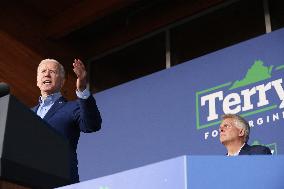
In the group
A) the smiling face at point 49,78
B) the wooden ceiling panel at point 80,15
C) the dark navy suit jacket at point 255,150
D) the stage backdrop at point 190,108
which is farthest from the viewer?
the wooden ceiling panel at point 80,15

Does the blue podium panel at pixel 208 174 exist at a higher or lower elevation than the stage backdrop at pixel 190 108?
lower

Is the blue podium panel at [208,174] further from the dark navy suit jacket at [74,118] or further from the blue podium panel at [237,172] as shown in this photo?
the dark navy suit jacket at [74,118]

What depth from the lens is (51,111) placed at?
5.71 feet

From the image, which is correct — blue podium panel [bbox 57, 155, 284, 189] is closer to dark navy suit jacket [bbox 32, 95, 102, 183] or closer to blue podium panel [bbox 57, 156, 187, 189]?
blue podium panel [bbox 57, 156, 187, 189]

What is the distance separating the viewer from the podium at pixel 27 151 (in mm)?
1106

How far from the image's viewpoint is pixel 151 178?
1003mm

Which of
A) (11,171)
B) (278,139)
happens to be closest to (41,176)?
(11,171)

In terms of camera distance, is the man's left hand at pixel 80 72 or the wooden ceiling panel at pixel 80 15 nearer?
the man's left hand at pixel 80 72

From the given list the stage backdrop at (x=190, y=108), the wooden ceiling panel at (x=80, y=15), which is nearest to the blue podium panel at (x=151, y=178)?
the stage backdrop at (x=190, y=108)

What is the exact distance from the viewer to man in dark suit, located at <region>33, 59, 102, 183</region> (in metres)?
1.65

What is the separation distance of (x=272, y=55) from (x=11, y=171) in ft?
9.50

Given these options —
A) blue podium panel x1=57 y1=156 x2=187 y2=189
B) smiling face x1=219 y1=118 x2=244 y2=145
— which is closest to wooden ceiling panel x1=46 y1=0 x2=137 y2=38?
smiling face x1=219 y1=118 x2=244 y2=145

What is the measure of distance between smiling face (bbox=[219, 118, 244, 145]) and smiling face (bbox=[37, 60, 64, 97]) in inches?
47.8

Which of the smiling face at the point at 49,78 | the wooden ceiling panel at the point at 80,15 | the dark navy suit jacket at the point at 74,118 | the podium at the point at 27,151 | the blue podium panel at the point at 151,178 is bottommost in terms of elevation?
the blue podium panel at the point at 151,178
